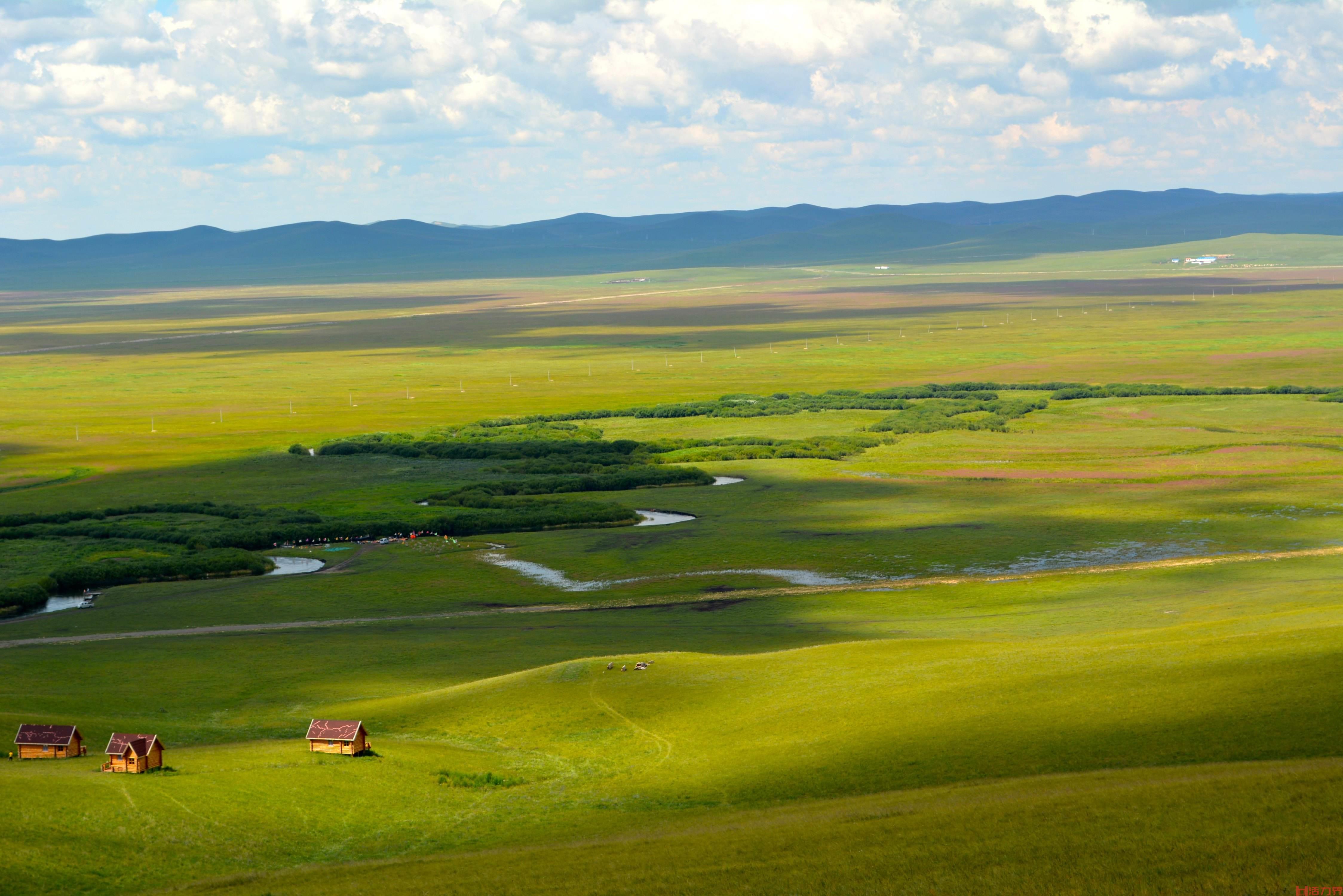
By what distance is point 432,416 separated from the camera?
161 m

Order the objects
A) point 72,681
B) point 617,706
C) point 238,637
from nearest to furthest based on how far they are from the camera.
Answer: point 617,706
point 72,681
point 238,637

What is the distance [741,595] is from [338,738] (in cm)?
3945

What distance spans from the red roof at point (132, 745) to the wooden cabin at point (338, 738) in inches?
180

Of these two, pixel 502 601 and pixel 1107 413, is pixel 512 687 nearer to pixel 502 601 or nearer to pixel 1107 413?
pixel 502 601

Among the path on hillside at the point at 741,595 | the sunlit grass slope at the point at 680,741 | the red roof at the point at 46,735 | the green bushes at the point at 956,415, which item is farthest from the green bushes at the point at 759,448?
the red roof at the point at 46,735

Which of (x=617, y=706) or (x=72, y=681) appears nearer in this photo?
(x=617, y=706)

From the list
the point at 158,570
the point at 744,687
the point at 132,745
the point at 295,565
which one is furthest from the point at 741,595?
the point at 132,745

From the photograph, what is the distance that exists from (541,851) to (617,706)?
15.4 metres

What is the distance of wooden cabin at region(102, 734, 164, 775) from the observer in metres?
33.8

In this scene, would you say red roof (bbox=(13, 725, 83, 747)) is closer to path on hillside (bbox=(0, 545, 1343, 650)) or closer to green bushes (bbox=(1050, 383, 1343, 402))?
path on hillside (bbox=(0, 545, 1343, 650))

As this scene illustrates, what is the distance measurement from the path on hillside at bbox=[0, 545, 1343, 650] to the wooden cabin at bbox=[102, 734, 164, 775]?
113ft

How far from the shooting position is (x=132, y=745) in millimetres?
33906

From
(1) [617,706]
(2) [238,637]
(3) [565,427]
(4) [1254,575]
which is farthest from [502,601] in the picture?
(3) [565,427]

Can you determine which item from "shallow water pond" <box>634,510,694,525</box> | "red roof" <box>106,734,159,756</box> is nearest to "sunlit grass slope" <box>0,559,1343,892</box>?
"red roof" <box>106,734,159,756</box>
